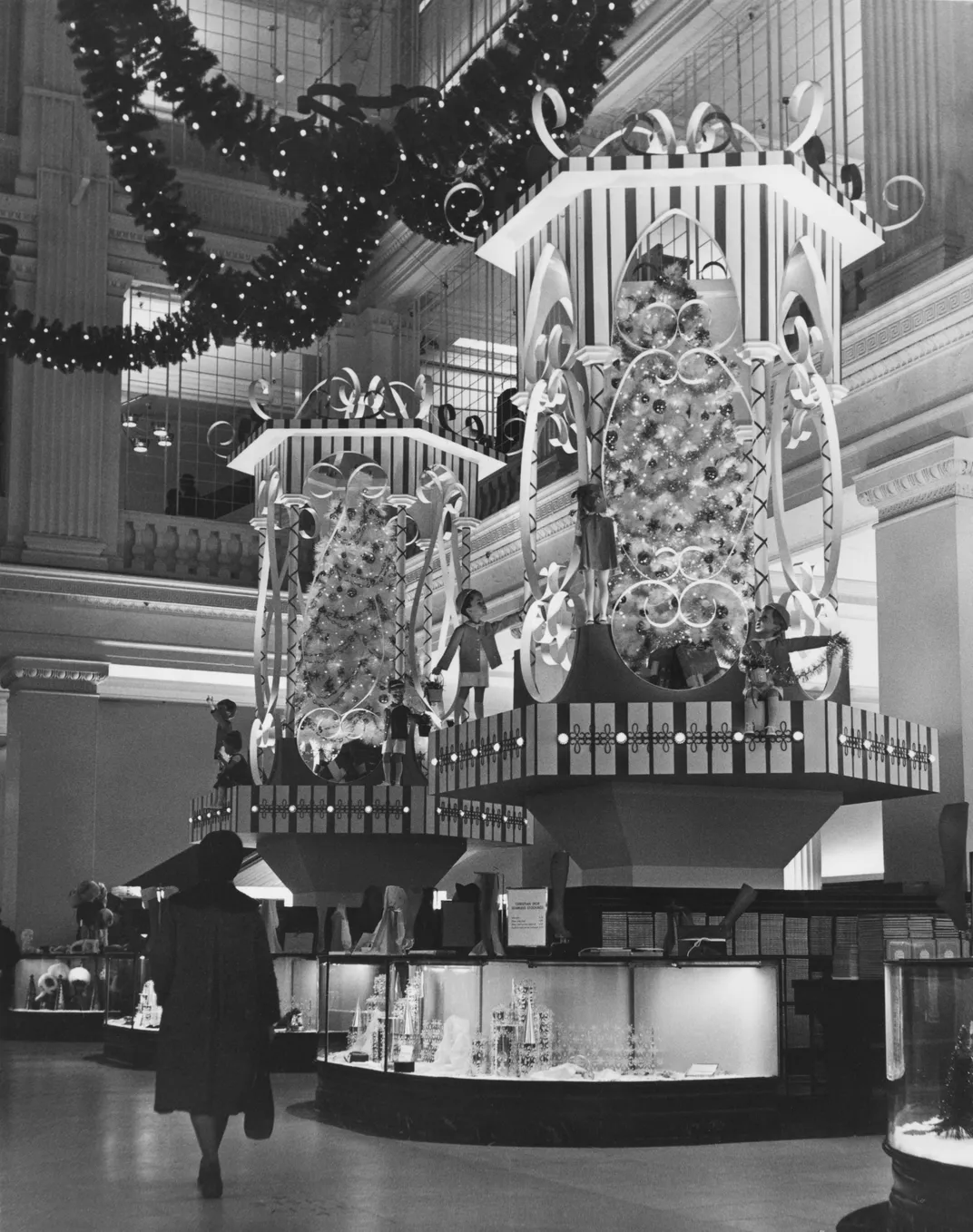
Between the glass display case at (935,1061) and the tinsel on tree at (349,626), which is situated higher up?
the tinsel on tree at (349,626)

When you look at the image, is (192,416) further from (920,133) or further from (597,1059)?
(597,1059)

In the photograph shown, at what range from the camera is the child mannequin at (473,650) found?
41.6 ft

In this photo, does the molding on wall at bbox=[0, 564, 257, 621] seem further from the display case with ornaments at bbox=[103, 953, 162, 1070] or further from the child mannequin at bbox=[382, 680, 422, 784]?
the child mannequin at bbox=[382, 680, 422, 784]

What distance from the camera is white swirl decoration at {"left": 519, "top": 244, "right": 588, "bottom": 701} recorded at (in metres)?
8.95

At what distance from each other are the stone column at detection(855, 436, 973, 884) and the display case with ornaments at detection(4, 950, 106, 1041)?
28.0 ft

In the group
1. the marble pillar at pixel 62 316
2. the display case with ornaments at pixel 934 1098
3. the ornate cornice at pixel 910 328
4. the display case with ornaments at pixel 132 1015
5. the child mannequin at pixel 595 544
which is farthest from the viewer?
the marble pillar at pixel 62 316

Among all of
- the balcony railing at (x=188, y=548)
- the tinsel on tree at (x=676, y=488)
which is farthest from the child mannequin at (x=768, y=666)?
the balcony railing at (x=188, y=548)

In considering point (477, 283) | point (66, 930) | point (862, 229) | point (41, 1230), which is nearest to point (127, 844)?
point (66, 930)

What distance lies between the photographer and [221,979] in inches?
261

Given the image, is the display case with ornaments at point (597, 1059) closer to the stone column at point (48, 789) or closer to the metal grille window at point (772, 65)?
the metal grille window at point (772, 65)

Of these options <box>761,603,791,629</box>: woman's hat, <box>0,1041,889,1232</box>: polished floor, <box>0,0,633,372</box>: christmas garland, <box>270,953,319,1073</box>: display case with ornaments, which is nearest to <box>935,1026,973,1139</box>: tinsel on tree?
<box>0,1041,889,1232</box>: polished floor

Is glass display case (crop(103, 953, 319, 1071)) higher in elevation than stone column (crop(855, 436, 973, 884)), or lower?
lower

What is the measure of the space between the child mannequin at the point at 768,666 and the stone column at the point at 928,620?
3.08 metres

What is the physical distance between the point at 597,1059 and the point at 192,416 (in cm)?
1761
